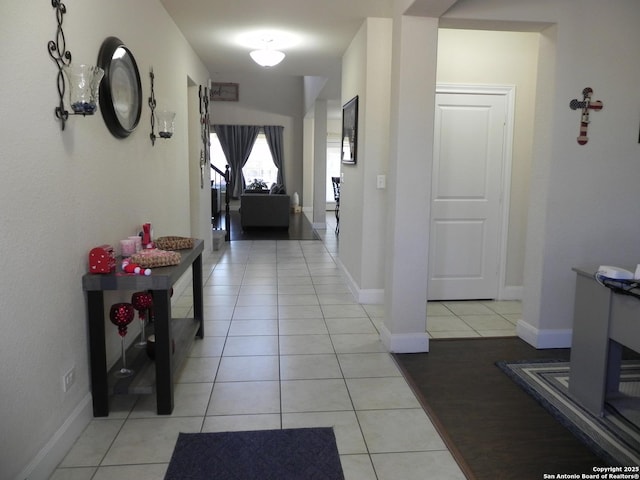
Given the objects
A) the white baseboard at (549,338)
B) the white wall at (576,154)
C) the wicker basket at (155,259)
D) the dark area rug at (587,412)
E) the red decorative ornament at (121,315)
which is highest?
the white wall at (576,154)

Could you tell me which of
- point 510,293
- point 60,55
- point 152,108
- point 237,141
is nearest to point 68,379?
point 60,55

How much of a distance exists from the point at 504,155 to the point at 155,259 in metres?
3.24

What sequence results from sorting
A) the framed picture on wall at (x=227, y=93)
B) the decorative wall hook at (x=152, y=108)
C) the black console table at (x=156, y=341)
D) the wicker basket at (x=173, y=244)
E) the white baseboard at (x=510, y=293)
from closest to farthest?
the black console table at (x=156, y=341) < the wicker basket at (x=173, y=244) < the decorative wall hook at (x=152, y=108) < the white baseboard at (x=510, y=293) < the framed picture on wall at (x=227, y=93)

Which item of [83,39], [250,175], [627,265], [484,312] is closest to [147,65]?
[83,39]

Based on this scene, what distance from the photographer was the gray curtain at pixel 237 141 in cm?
1255

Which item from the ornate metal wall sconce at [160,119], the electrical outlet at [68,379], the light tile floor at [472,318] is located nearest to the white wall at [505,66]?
the light tile floor at [472,318]

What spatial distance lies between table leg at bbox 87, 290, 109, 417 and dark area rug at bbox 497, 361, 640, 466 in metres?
2.21

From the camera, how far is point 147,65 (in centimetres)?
351

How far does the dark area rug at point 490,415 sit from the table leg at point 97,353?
1.60m

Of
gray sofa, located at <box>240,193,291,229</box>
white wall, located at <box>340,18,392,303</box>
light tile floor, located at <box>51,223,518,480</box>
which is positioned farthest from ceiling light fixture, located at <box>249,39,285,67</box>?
gray sofa, located at <box>240,193,291,229</box>

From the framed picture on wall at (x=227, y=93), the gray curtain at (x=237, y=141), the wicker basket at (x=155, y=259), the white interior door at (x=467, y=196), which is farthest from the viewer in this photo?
the gray curtain at (x=237, y=141)

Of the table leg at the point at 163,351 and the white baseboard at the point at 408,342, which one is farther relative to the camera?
the white baseboard at the point at 408,342

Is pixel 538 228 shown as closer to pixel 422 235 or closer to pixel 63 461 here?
pixel 422 235

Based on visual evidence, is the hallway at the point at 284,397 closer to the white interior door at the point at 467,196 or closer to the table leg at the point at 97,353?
the table leg at the point at 97,353
